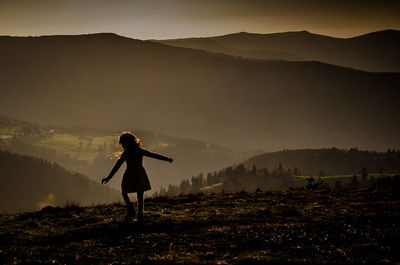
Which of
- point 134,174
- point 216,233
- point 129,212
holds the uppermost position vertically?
point 134,174

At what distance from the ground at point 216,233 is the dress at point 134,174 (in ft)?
3.83

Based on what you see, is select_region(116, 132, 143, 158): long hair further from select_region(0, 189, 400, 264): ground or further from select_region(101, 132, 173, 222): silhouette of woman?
select_region(0, 189, 400, 264): ground

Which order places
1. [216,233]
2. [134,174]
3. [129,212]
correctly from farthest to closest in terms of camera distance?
1. [129,212]
2. [134,174]
3. [216,233]

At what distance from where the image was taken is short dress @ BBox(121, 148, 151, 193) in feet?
46.8

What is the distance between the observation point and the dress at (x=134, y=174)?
14.3m

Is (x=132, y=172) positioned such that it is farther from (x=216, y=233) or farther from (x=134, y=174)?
(x=216, y=233)

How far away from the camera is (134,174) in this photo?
47.3 ft

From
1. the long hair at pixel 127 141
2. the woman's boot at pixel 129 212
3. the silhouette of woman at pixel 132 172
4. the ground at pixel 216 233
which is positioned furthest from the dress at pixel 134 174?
the ground at pixel 216 233

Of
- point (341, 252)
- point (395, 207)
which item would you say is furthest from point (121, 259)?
point (395, 207)

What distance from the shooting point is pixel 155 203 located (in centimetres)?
1862

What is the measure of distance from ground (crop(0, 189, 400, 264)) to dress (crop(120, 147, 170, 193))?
1166 millimetres

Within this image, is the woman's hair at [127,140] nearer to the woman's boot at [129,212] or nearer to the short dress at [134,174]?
the short dress at [134,174]

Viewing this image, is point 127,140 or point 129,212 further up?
point 127,140

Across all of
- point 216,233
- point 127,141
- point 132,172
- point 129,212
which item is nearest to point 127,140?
point 127,141
